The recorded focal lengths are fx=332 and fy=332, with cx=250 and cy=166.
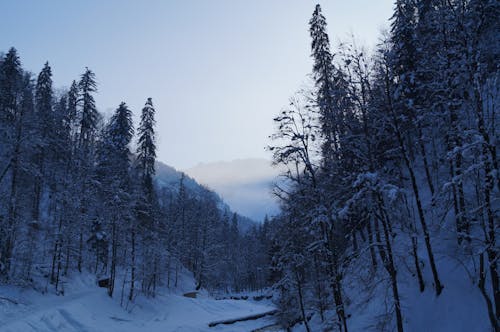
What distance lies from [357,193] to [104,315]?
2275cm

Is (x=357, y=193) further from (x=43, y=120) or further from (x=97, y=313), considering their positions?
(x=43, y=120)

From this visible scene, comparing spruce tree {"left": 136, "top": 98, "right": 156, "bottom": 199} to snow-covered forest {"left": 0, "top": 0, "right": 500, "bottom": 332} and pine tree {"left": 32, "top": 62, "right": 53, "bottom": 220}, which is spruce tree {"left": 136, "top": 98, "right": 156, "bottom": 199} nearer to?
snow-covered forest {"left": 0, "top": 0, "right": 500, "bottom": 332}

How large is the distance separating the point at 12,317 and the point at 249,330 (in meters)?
21.0

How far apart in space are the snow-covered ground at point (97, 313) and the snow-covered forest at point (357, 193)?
0.51 m

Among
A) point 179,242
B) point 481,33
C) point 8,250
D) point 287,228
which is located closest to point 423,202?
point 287,228

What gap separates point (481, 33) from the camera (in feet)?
37.1

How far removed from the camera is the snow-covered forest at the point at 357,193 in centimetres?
1116

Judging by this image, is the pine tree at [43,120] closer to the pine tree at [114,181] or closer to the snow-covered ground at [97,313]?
the pine tree at [114,181]

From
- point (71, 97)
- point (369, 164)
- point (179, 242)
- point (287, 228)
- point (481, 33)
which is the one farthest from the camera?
point (179, 242)

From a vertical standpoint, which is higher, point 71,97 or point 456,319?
point 71,97

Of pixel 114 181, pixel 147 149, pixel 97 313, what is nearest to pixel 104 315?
pixel 97 313

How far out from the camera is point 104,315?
82.8 feet

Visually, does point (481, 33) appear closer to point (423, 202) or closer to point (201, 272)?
point (423, 202)

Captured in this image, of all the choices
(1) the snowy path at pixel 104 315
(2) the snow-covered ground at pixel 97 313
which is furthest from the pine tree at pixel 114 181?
(1) the snowy path at pixel 104 315
